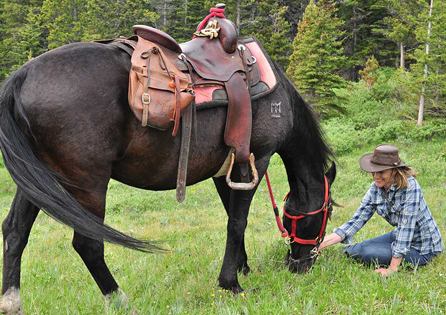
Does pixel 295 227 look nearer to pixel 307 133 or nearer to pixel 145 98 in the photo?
pixel 307 133

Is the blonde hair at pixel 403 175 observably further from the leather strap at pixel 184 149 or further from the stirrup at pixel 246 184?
the leather strap at pixel 184 149

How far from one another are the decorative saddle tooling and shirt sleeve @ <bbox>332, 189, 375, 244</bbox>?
1.30 metres

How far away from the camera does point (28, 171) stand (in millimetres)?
2656

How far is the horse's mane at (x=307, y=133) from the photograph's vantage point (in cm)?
416

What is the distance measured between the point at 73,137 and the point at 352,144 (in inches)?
515

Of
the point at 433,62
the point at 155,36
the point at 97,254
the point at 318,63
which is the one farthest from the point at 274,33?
the point at 97,254

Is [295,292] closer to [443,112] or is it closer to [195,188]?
[195,188]

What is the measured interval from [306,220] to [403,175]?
1097mm

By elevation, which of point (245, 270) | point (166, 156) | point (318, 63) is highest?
point (166, 156)

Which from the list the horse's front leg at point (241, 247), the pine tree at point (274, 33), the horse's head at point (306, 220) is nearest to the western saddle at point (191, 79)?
the horse's front leg at point (241, 247)

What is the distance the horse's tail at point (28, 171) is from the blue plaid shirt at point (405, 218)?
279 centimetres

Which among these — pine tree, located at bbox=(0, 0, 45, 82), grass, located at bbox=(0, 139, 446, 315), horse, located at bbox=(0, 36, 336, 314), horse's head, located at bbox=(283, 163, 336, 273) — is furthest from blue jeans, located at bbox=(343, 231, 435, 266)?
pine tree, located at bbox=(0, 0, 45, 82)

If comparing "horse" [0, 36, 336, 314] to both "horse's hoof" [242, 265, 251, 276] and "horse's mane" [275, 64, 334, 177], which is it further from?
"horse's hoof" [242, 265, 251, 276]

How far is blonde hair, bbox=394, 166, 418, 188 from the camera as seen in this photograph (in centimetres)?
398
